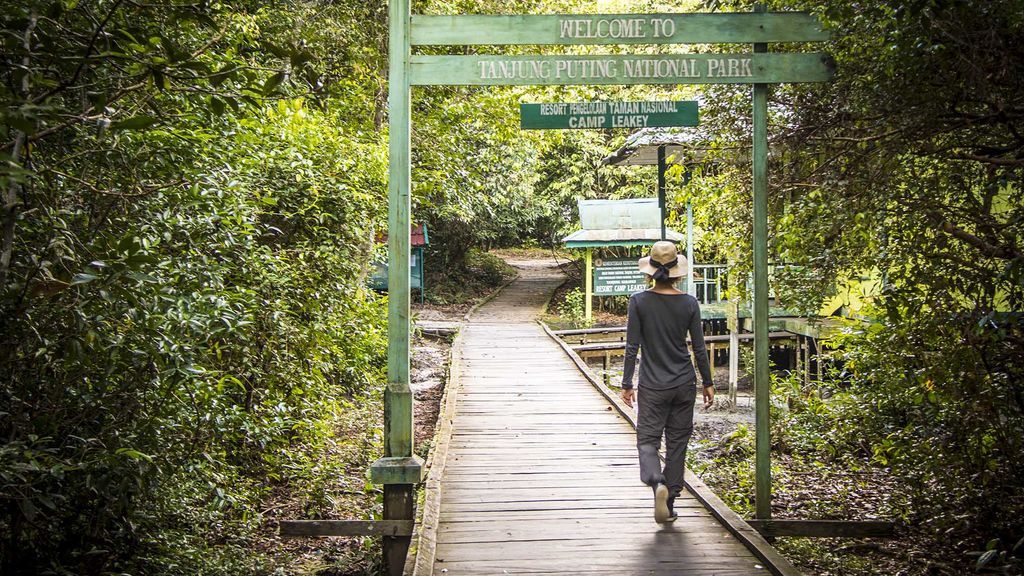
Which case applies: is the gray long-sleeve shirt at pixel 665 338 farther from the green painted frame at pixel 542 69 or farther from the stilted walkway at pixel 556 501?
the stilted walkway at pixel 556 501

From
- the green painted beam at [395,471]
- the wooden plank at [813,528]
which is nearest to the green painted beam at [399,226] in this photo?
the green painted beam at [395,471]

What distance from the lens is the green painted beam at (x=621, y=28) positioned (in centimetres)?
559

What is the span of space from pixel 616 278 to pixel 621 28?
1791cm

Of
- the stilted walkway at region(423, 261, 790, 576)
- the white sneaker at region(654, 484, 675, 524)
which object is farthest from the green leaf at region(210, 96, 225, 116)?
the white sneaker at region(654, 484, 675, 524)

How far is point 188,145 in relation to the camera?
4988 mm

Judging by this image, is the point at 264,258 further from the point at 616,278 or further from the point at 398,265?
the point at 616,278

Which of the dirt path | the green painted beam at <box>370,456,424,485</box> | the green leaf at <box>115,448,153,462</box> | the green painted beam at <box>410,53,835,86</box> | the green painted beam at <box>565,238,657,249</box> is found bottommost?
the dirt path

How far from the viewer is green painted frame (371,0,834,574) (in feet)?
18.4

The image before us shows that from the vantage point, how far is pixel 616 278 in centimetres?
2330

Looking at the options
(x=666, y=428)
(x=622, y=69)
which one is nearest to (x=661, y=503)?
(x=666, y=428)

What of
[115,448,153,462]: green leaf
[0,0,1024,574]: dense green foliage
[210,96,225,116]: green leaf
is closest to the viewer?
[210,96,225,116]: green leaf

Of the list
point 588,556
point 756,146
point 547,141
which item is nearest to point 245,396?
point 588,556

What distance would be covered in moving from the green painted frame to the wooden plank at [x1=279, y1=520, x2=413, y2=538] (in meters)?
0.44

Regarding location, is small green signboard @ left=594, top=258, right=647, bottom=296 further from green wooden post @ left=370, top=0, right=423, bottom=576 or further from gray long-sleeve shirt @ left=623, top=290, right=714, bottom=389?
green wooden post @ left=370, top=0, right=423, bottom=576
